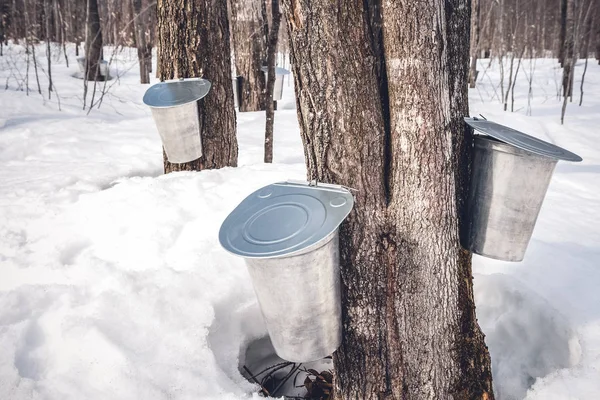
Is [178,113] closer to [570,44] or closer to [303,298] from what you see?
[303,298]

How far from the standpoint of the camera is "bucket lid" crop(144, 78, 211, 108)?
8.36 feet

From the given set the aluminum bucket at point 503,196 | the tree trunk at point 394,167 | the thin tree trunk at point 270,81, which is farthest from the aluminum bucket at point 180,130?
the aluminum bucket at point 503,196

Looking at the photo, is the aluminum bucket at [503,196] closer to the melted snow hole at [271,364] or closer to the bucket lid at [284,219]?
the bucket lid at [284,219]

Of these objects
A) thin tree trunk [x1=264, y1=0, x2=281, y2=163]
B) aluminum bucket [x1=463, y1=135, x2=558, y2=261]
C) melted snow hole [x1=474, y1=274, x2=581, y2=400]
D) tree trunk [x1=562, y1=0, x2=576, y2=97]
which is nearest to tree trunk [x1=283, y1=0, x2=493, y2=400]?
aluminum bucket [x1=463, y1=135, x2=558, y2=261]

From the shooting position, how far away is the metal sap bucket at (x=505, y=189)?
1322mm

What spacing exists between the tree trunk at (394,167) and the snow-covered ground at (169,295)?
43cm

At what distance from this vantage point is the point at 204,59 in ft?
9.71

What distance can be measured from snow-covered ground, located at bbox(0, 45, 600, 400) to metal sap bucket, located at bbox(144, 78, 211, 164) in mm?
194

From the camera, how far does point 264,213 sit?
1247 mm

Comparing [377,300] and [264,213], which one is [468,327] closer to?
[377,300]

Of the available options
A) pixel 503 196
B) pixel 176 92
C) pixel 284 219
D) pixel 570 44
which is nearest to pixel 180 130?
pixel 176 92

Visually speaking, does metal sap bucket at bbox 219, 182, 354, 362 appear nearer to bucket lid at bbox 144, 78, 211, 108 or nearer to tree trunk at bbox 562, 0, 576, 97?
bucket lid at bbox 144, 78, 211, 108

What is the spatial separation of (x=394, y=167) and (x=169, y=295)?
3.52 ft

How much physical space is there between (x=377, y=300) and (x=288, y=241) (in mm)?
412
